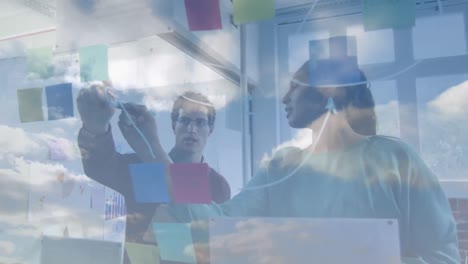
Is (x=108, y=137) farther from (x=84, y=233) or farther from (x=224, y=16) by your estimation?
(x=224, y=16)

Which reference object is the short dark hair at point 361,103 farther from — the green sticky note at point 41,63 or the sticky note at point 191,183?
Answer: the green sticky note at point 41,63

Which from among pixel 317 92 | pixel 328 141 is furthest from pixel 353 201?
pixel 317 92

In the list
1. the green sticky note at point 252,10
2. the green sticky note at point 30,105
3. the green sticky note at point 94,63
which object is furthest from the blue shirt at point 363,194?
the green sticky note at point 30,105

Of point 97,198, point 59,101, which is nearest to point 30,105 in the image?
point 59,101

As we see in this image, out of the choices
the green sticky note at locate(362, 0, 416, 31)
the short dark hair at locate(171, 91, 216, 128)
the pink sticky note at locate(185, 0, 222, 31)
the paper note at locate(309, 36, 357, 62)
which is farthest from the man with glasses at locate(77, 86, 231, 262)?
the green sticky note at locate(362, 0, 416, 31)

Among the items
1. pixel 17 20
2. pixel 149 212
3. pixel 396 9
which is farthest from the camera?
pixel 17 20

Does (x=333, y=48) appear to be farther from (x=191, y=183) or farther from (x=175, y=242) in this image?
(x=175, y=242)

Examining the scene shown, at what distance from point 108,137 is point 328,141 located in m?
0.83

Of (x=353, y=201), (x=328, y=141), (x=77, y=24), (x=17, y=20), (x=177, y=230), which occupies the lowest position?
(x=177, y=230)

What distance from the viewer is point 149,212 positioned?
1.24 metres

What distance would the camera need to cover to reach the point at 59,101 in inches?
54.5

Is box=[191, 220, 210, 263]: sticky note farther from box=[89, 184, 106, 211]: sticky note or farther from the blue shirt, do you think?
box=[89, 184, 106, 211]: sticky note

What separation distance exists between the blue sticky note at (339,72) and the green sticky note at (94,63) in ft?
2.68

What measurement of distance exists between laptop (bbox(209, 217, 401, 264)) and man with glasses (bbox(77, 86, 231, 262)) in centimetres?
15
